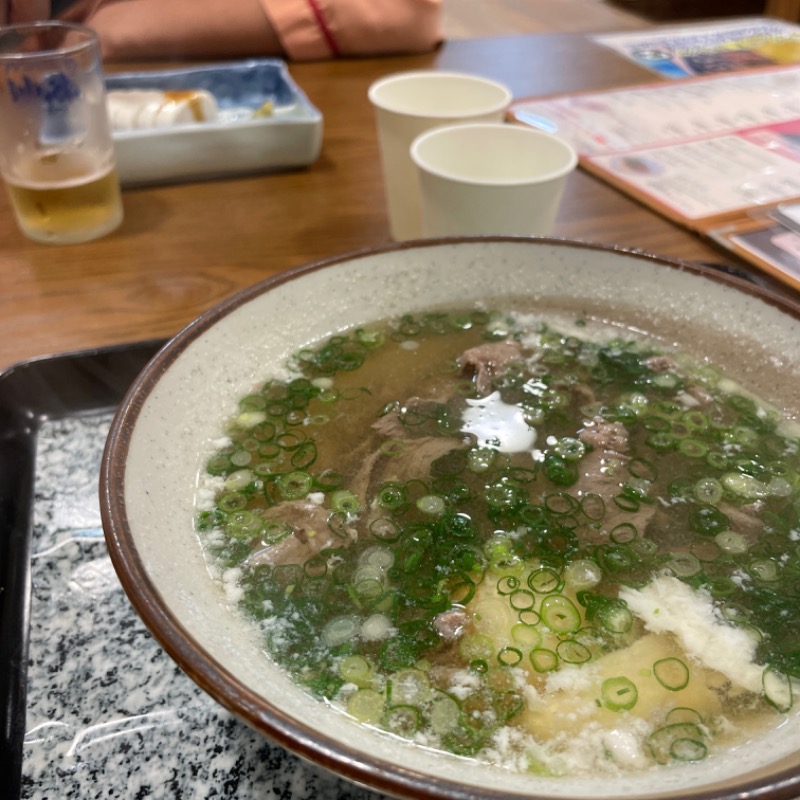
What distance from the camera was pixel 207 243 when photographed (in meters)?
1.92

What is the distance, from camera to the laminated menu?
1939 mm

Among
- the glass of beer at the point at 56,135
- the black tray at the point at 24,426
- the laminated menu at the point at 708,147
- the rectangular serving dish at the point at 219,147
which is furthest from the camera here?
the rectangular serving dish at the point at 219,147

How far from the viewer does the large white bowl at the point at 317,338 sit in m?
0.68

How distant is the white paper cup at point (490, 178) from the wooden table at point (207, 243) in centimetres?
24

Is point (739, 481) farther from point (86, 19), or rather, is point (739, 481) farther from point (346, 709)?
point (86, 19)

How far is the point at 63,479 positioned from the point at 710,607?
3.47ft

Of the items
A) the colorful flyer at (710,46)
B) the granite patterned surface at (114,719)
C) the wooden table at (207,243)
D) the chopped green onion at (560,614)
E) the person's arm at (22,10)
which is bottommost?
the granite patterned surface at (114,719)

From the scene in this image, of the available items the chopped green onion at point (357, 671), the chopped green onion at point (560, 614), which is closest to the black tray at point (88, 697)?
the chopped green onion at point (357, 671)

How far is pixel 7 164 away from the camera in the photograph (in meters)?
1.81

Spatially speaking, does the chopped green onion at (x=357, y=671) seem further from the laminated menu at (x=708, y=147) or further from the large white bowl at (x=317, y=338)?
the laminated menu at (x=708, y=147)

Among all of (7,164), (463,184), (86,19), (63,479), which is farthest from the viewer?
(86,19)

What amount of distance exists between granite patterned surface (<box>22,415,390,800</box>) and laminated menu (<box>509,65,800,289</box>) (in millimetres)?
1467

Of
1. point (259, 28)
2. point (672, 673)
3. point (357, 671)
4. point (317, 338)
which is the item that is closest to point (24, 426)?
point (317, 338)

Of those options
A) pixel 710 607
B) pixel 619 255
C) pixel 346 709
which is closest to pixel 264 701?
pixel 346 709
